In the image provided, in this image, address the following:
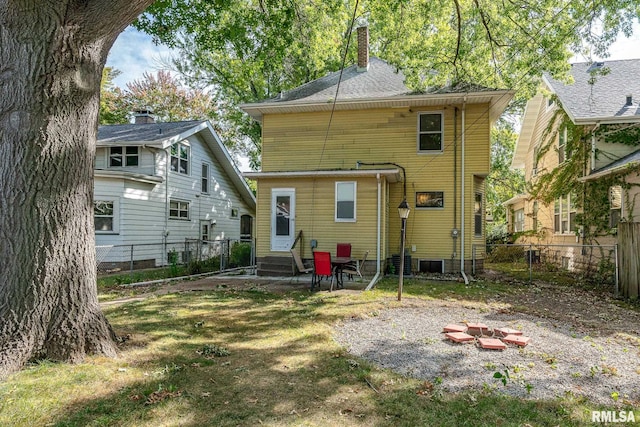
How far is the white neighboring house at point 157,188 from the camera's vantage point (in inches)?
558

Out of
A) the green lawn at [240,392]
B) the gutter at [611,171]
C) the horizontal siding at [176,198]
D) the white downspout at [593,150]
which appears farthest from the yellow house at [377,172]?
the green lawn at [240,392]

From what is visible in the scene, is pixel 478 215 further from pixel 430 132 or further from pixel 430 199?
pixel 430 132

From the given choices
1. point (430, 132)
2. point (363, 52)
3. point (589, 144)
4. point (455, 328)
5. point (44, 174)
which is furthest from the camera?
point (363, 52)

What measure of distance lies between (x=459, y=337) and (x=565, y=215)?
12.7 metres

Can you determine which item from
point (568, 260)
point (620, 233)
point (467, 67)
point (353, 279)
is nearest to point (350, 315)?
point (353, 279)

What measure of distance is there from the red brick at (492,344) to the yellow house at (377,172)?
6247mm

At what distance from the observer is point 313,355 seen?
4605 mm

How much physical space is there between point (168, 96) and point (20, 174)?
1145 inches

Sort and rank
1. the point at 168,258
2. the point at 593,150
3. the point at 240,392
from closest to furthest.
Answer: the point at 240,392 < the point at 593,150 < the point at 168,258

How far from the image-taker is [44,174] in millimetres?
3727

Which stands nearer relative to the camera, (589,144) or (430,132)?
(589,144)

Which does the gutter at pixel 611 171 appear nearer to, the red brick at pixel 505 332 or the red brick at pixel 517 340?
the red brick at pixel 505 332

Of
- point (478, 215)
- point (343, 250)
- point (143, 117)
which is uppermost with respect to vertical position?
point (143, 117)

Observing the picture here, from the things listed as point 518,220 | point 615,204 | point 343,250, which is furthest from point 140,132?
point 518,220
